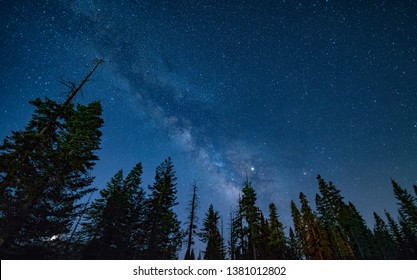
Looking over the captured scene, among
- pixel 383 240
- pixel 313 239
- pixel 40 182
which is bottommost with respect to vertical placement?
pixel 40 182

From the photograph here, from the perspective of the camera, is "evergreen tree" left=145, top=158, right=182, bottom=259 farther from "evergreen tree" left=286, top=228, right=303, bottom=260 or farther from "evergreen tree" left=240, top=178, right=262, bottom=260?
"evergreen tree" left=286, top=228, right=303, bottom=260

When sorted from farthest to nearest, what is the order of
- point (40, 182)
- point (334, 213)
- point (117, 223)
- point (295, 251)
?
point (295, 251)
point (334, 213)
point (117, 223)
point (40, 182)

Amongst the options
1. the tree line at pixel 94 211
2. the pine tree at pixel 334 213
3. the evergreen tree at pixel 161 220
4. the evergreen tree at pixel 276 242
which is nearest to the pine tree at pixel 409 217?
the tree line at pixel 94 211

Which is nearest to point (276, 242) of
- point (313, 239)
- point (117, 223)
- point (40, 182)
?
point (313, 239)

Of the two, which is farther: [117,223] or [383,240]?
[383,240]

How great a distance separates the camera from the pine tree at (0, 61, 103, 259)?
12.5 metres

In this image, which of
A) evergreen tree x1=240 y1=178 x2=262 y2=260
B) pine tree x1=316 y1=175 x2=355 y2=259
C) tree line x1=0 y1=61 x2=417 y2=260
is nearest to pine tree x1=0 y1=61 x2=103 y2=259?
tree line x1=0 y1=61 x2=417 y2=260

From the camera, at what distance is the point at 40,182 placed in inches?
511

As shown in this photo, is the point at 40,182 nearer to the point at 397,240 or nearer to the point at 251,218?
the point at 251,218

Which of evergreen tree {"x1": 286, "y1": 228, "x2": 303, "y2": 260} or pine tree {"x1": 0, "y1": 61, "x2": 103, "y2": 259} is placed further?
evergreen tree {"x1": 286, "y1": 228, "x2": 303, "y2": 260}
